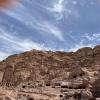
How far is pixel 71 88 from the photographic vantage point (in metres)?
39.0

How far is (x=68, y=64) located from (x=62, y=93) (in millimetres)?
48490

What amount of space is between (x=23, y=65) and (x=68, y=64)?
12685 millimetres

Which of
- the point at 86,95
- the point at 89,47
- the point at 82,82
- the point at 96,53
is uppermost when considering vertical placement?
the point at 89,47

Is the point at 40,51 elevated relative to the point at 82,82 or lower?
elevated

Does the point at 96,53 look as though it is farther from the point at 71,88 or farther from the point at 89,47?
the point at 71,88

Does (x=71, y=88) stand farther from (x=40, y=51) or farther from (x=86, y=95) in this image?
(x=40, y=51)

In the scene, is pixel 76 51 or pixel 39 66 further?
pixel 76 51

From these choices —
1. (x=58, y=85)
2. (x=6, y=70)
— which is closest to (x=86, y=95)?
(x=58, y=85)

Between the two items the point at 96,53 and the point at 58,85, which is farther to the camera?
the point at 96,53

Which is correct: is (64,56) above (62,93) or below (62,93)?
above

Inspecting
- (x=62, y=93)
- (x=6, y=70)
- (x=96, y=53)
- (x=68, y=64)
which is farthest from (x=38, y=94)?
(x=6, y=70)

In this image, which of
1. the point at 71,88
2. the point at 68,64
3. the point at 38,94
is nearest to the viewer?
the point at 38,94

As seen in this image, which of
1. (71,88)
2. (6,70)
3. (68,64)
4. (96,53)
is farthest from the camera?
(6,70)

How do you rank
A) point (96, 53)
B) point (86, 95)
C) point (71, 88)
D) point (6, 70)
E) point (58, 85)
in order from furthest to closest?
point (6, 70)
point (96, 53)
point (58, 85)
point (71, 88)
point (86, 95)
